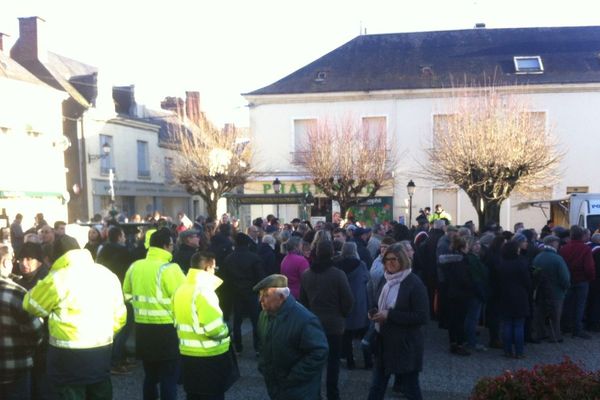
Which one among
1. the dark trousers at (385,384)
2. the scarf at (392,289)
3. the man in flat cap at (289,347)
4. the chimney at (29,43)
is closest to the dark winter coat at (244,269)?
the scarf at (392,289)

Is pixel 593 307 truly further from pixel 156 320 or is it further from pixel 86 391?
pixel 86 391

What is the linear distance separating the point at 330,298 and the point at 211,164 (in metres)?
20.5

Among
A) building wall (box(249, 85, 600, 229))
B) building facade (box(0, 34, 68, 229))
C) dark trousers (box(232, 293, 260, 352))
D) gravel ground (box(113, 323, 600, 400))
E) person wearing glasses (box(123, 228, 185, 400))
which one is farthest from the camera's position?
building wall (box(249, 85, 600, 229))

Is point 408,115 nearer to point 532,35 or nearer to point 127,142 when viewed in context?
point 532,35

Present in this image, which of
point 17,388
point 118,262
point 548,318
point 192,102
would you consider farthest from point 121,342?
point 192,102

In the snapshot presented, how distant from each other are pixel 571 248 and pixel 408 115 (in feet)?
64.0

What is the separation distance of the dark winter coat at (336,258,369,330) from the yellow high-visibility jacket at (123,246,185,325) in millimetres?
2566

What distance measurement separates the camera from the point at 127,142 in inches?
1265

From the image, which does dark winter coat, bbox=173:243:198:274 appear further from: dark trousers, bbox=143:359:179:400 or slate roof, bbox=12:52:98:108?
slate roof, bbox=12:52:98:108

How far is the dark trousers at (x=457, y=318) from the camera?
8.77 m

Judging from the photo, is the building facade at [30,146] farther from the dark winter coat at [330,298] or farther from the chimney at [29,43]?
the dark winter coat at [330,298]

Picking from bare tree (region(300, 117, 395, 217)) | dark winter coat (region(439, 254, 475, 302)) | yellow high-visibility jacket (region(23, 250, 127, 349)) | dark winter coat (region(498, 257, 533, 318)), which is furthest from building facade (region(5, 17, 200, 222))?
yellow high-visibility jacket (region(23, 250, 127, 349))

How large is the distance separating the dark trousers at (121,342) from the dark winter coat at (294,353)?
3916mm

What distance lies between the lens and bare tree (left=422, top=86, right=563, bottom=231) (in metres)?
20.4
